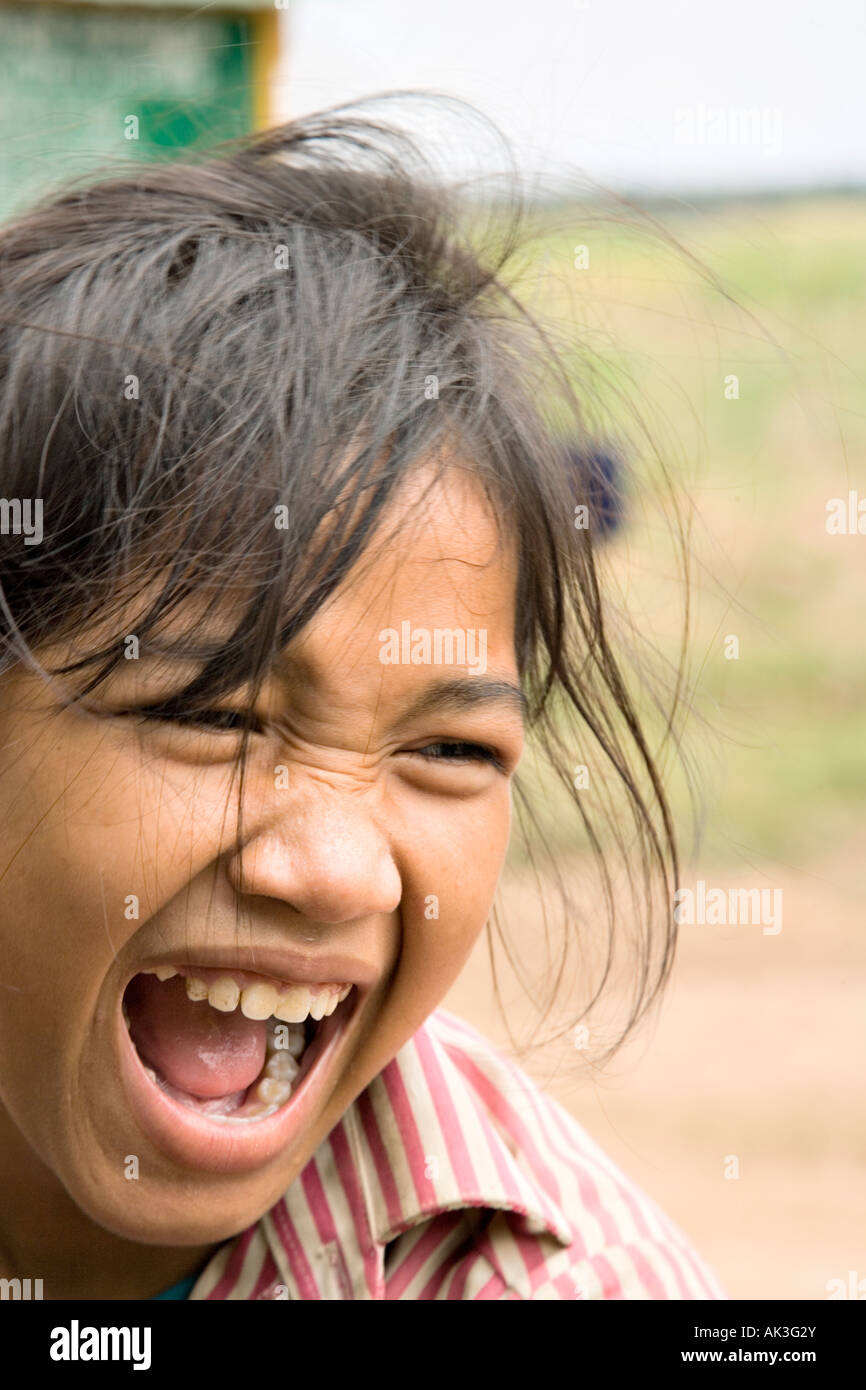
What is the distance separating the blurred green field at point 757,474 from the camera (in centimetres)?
135

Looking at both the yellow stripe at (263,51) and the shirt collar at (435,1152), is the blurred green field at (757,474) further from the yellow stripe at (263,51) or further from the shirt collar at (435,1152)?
the yellow stripe at (263,51)

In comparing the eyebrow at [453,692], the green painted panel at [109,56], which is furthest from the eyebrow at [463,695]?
the green painted panel at [109,56]

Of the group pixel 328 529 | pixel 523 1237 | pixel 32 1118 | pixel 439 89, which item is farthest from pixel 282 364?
pixel 523 1237

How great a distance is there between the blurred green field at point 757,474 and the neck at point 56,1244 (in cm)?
57

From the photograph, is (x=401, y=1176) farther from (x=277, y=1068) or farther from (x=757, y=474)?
(x=757, y=474)

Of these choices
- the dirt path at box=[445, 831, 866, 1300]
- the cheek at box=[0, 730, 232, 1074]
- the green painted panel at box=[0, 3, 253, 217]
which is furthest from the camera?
the dirt path at box=[445, 831, 866, 1300]

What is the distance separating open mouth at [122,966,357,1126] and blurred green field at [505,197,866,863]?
0.44 m

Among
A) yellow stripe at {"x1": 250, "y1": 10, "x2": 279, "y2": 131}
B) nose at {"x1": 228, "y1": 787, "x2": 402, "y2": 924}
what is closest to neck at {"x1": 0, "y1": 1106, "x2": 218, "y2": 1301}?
nose at {"x1": 228, "y1": 787, "x2": 402, "y2": 924}

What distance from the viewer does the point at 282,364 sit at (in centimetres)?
103

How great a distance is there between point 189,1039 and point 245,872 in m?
0.21

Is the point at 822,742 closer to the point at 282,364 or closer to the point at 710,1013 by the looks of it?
the point at 710,1013

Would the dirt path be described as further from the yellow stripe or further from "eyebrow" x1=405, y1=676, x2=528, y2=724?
"eyebrow" x1=405, y1=676, x2=528, y2=724

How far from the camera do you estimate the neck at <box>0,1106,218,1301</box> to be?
1.19 metres

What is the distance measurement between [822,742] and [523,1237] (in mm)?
5212
